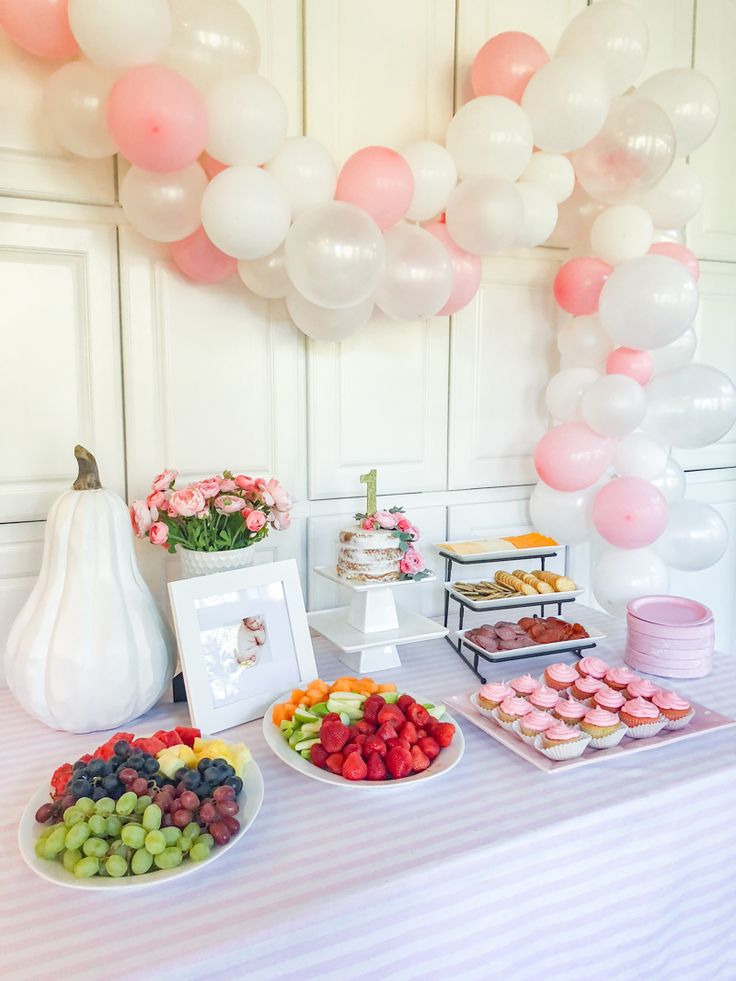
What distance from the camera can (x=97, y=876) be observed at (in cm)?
75

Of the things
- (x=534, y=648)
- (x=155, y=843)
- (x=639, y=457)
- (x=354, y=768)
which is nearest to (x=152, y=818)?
(x=155, y=843)

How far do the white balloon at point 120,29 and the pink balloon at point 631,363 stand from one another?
1.04 metres

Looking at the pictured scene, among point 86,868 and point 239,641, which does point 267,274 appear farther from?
point 86,868

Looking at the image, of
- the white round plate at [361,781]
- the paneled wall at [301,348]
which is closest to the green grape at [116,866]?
the white round plate at [361,781]

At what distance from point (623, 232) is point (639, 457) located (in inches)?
18.4

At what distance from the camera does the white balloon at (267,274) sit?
4.27ft

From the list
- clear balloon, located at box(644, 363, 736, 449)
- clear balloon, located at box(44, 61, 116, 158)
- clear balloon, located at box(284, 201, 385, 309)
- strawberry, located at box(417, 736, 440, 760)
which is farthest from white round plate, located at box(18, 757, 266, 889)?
clear balloon, located at box(644, 363, 736, 449)

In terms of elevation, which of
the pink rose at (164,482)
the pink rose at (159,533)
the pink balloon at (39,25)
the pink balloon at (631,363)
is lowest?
the pink rose at (159,533)

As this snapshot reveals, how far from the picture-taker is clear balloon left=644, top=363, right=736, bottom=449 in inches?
61.1

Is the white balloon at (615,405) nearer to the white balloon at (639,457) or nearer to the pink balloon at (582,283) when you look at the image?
the white balloon at (639,457)

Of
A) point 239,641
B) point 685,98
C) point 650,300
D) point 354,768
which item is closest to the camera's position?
point 354,768

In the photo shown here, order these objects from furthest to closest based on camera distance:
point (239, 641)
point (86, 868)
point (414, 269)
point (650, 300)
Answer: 1. point (650, 300)
2. point (414, 269)
3. point (239, 641)
4. point (86, 868)

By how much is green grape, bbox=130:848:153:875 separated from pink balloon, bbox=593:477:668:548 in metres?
1.08

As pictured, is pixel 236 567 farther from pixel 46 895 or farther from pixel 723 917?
pixel 723 917
